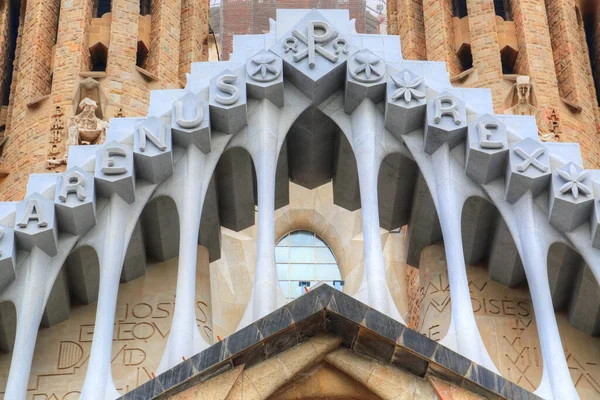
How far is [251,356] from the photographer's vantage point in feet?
74.6

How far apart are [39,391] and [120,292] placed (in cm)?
162

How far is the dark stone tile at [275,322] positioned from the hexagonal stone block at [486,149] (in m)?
3.33

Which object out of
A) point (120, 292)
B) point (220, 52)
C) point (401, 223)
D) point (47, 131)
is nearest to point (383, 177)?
point (401, 223)

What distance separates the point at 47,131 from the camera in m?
30.7

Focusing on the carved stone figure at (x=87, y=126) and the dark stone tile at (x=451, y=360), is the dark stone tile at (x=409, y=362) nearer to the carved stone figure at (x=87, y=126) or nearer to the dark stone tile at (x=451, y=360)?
the dark stone tile at (x=451, y=360)

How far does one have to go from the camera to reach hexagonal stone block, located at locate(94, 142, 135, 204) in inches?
964

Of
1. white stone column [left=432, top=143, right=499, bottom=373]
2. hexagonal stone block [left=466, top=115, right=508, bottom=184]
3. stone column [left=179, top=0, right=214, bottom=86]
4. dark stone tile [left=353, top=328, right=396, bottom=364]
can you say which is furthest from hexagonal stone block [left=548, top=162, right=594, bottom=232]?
stone column [left=179, top=0, right=214, bottom=86]

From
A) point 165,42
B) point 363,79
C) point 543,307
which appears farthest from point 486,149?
point 165,42

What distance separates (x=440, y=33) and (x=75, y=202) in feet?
32.2

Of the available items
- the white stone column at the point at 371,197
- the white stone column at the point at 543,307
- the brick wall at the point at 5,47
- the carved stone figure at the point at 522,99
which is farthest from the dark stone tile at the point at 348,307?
the brick wall at the point at 5,47

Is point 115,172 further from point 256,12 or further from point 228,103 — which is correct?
point 256,12

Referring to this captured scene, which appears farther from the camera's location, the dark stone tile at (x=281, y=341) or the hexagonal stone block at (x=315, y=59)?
the hexagonal stone block at (x=315, y=59)

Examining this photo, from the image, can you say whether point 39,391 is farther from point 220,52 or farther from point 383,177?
point 220,52

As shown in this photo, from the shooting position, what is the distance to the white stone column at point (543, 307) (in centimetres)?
2325
